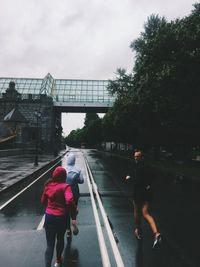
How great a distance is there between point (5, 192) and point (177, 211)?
7.41 meters

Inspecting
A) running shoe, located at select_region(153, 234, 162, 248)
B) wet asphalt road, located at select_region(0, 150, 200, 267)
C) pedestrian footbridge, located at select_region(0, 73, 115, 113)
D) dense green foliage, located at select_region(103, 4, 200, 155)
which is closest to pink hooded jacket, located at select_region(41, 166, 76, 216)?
wet asphalt road, located at select_region(0, 150, 200, 267)

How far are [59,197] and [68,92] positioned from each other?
300 ft

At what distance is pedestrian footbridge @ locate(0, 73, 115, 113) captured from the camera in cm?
8688

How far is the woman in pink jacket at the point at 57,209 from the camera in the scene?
6.13 m

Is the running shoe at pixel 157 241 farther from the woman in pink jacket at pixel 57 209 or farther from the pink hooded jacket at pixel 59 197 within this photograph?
the pink hooded jacket at pixel 59 197

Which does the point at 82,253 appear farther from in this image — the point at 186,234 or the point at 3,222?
the point at 3,222

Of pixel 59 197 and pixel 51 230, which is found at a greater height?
pixel 59 197

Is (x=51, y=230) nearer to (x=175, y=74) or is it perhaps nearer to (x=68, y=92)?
(x=175, y=74)

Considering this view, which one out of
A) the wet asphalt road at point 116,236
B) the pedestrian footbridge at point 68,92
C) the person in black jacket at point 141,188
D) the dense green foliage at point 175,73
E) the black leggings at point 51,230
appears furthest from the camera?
the pedestrian footbridge at point 68,92

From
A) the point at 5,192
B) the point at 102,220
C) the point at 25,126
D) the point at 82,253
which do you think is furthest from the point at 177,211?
the point at 25,126

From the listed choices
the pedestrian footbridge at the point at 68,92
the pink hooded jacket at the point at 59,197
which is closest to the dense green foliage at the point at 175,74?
the pink hooded jacket at the point at 59,197

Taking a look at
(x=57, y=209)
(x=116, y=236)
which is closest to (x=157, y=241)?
(x=116, y=236)

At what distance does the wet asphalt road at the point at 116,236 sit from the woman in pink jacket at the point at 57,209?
0.68 m

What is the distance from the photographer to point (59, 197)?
20.5 feet
